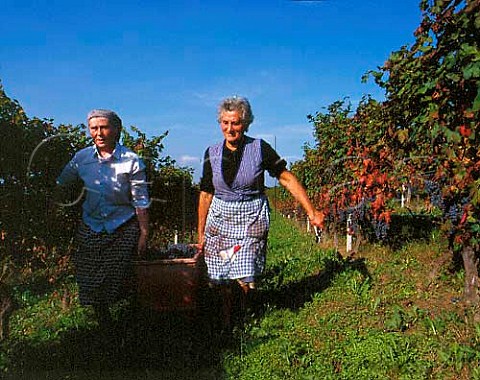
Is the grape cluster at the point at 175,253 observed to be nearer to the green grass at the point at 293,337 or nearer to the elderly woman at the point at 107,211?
the green grass at the point at 293,337

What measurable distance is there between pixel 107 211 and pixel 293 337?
1.60m

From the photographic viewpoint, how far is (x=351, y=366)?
3.70 meters

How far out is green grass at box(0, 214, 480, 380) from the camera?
12.0ft

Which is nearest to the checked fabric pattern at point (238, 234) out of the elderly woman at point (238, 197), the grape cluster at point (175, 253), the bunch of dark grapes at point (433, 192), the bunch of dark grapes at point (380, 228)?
the elderly woman at point (238, 197)

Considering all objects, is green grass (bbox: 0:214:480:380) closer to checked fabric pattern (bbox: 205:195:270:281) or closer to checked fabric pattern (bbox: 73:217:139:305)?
checked fabric pattern (bbox: 73:217:139:305)

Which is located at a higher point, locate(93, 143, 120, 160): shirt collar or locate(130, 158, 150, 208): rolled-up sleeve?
locate(93, 143, 120, 160): shirt collar

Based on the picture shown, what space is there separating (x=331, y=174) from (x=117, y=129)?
18.1 ft

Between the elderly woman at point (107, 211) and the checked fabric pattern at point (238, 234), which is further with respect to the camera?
the checked fabric pattern at point (238, 234)

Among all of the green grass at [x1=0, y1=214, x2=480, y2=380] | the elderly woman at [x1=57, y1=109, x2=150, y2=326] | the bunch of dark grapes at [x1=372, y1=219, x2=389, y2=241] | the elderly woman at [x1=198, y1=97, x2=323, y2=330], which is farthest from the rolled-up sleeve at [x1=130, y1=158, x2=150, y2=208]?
the bunch of dark grapes at [x1=372, y1=219, x2=389, y2=241]

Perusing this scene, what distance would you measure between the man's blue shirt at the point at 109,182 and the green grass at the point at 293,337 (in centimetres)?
88

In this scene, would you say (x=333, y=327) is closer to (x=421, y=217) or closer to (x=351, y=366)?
(x=351, y=366)

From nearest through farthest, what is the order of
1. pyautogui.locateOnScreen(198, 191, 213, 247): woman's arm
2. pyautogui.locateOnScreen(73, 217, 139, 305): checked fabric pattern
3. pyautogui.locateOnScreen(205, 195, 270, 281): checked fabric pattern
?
pyautogui.locateOnScreen(73, 217, 139, 305): checked fabric pattern < pyautogui.locateOnScreen(205, 195, 270, 281): checked fabric pattern < pyautogui.locateOnScreen(198, 191, 213, 247): woman's arm

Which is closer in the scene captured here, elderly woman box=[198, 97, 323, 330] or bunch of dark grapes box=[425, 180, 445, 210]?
elderly woman box=[198, 97, 323, 330]

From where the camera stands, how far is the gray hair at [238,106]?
149 inches
